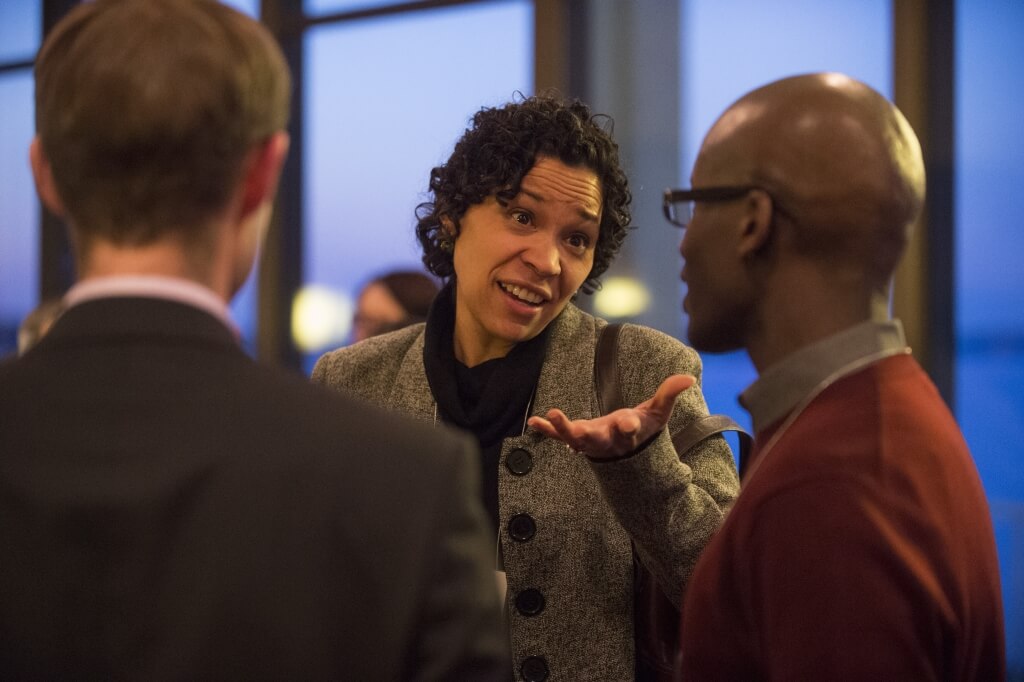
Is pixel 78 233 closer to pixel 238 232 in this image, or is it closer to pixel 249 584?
pixel 238 232

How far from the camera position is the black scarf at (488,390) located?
1995mm

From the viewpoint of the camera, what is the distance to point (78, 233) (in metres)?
0.86

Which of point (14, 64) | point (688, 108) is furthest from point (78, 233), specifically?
point (14, 64)

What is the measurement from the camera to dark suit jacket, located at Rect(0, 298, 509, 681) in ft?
2.57

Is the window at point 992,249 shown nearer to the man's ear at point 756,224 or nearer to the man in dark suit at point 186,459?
the man's ear at point 756,224

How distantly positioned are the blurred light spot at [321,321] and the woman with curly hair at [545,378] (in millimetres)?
3363

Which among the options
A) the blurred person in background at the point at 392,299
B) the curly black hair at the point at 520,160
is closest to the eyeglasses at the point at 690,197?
the curly black hair at the point at 520,160

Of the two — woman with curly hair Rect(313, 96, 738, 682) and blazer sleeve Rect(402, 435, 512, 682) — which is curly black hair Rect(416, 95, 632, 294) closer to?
woman with curly hair Rect(313, 96, 738, 682)

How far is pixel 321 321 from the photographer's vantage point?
18.7ft

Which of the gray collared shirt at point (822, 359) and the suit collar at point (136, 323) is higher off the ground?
the suit collar at point (136, 323)

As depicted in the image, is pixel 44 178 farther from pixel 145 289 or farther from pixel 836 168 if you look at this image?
pixel 836 168

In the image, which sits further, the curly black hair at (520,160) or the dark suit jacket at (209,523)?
the curly black hair at (520,160)

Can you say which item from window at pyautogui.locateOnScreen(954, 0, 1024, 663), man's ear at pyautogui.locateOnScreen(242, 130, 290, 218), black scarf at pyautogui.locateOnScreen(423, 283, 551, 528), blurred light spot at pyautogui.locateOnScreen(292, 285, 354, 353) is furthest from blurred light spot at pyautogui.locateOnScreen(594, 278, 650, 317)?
man's ear at pyautogui.locateOnScreen(242, 130, 290, 218)

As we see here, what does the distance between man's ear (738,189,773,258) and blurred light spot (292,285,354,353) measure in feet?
15.0
